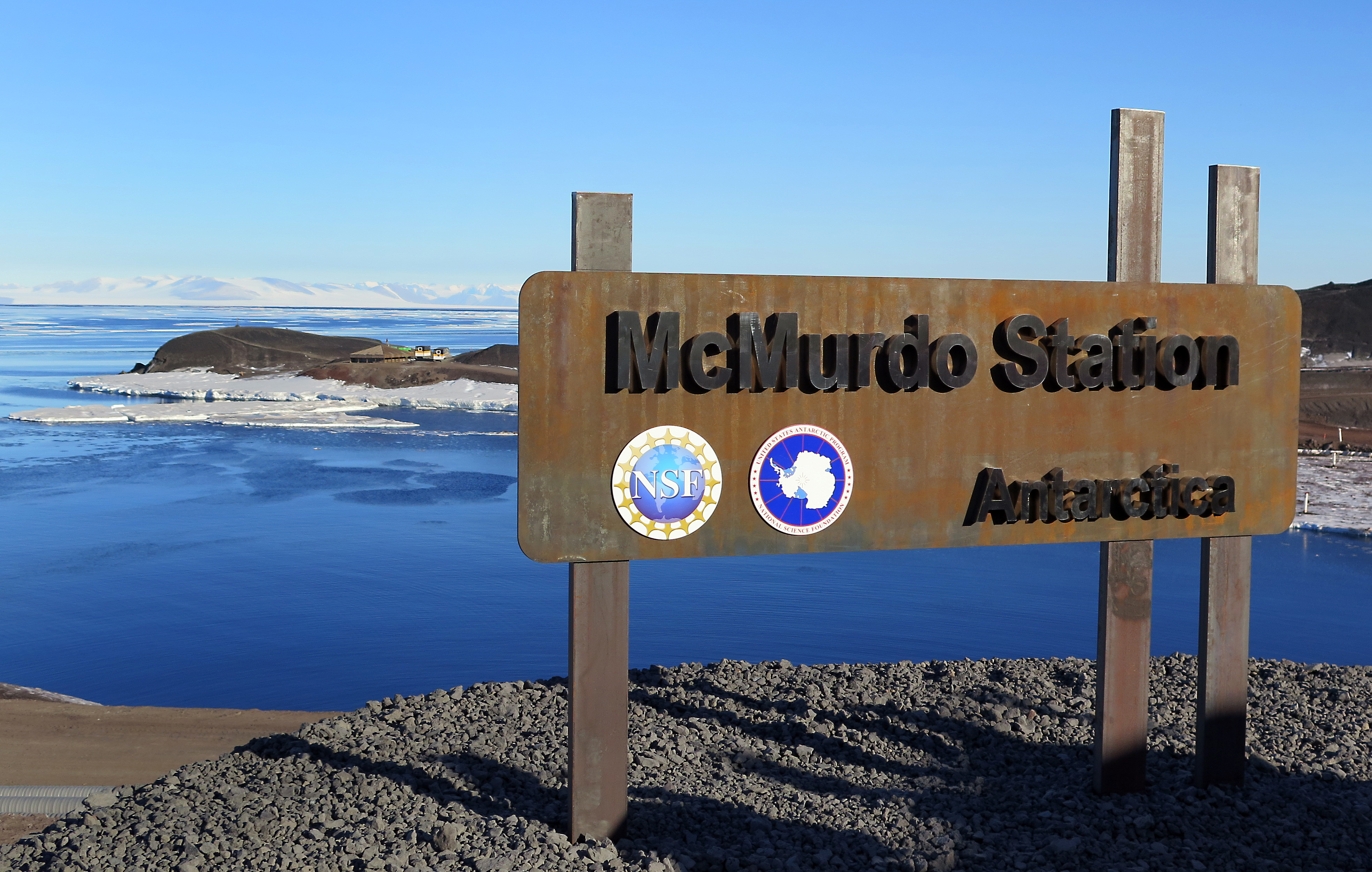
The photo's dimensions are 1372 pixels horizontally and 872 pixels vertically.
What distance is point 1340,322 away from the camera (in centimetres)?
9012

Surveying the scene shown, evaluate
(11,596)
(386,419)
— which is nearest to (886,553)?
(11,596)

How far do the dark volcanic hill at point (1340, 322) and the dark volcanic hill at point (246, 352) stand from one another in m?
76.7

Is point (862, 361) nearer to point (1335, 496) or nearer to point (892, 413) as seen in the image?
point (892, 413)

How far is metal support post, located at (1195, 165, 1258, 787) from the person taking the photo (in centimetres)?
801

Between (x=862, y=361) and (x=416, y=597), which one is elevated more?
(x=862, y=361)

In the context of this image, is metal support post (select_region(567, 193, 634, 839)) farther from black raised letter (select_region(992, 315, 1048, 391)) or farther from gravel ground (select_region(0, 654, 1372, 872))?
black raised letter (select_region(992, 315, 1048, 391))

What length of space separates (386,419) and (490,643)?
112ft

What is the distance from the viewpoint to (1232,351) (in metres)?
7.77

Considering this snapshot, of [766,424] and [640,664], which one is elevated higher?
[766,424]

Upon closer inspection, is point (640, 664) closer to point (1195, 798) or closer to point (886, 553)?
point (1195, 798)

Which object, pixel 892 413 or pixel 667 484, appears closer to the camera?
pixel 667 484

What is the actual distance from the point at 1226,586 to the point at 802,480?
347cm

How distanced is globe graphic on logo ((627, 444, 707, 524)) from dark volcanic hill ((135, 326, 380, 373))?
2701 inches

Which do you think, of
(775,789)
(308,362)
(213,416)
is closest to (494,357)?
(308,362)
